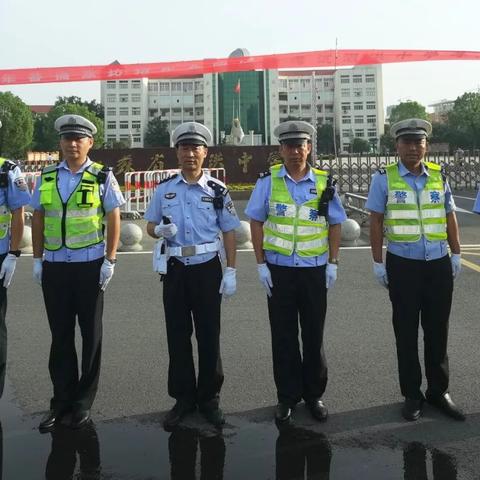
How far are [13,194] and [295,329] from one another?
1937 millimetres

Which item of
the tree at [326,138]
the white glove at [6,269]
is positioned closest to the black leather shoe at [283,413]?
the white glove at [6,269]

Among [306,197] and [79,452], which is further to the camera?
[306,197]

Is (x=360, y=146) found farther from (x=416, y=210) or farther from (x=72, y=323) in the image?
(x=72, y=323)

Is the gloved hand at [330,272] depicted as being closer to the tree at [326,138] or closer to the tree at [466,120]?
the tree at [466,120]

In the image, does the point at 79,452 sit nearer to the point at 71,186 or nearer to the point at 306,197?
the point at 71,186

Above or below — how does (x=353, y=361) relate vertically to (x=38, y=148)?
below

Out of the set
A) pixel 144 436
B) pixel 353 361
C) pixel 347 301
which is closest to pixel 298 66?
pixel 347 301

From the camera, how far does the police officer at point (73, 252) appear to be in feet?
11.8

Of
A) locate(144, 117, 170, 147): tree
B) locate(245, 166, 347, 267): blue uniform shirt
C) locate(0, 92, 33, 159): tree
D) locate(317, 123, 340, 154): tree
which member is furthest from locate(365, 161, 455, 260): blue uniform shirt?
locate(317, 123, 340, 154): tree

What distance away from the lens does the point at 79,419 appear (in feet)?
11.6

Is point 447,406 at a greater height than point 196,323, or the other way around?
point 196,323

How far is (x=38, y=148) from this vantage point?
257 feet

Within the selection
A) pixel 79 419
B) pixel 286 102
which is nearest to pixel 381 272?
pixel 79 419

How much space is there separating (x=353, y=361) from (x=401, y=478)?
5.67 ft
